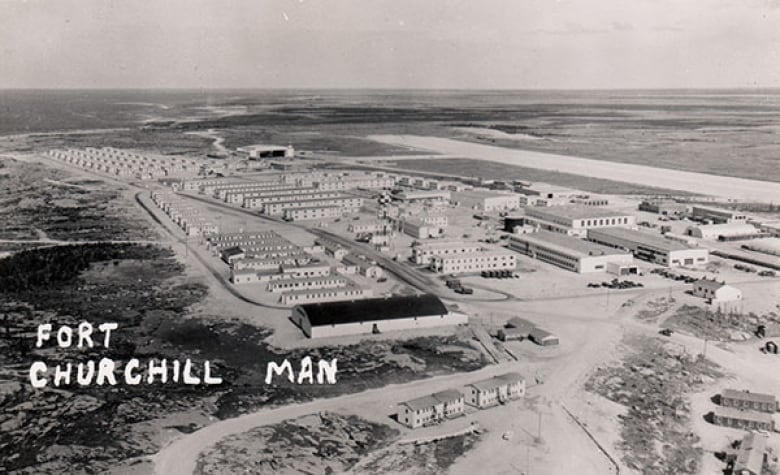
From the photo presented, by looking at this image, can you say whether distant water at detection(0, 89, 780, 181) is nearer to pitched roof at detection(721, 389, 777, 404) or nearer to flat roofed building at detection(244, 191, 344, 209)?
flat roofed building at detection(244, 191, 344, 209)

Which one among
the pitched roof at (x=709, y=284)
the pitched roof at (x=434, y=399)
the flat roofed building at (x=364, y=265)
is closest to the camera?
the pitched roof at (x=434, y=399)

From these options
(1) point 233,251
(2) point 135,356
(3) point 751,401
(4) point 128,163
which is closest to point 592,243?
(1) point 233,251

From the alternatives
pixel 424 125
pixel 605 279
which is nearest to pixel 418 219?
pixel 605 279

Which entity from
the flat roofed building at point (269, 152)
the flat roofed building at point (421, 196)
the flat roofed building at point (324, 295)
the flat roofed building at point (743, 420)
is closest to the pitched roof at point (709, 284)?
the flat roofed building at point (743, 420)

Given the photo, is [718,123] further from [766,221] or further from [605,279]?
[605,279]

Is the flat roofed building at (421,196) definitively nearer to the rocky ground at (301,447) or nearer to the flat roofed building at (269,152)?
the flat roofed building at (269,152)

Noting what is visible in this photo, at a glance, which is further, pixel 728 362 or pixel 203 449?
pixel 728 362
